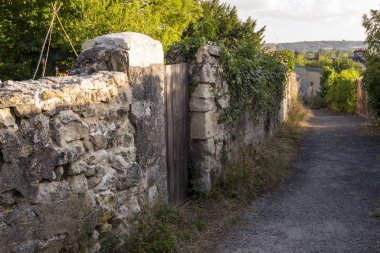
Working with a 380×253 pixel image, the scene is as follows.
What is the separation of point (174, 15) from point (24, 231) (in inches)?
630

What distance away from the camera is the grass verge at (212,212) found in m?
3.77

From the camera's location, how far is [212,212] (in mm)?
5168

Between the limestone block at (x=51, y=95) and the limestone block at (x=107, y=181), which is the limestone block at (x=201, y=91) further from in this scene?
the limestone block at (x=51, y=95)

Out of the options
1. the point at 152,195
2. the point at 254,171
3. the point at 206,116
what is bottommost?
the point at 254,171

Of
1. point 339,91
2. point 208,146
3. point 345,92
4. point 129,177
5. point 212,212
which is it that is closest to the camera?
point 129,177

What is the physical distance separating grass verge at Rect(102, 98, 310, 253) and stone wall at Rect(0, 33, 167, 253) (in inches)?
7.4

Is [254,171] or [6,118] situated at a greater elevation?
Answer: [6,118]

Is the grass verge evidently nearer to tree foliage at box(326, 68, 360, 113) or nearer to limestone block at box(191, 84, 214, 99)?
limestone block at box(191, 84, 214, 99)

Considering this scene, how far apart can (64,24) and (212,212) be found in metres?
10.4

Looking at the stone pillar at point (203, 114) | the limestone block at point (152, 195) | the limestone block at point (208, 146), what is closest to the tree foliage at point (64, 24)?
the stone pillar at point (203, 114)

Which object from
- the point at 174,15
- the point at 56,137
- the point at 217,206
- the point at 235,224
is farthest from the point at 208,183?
the point at 174,15

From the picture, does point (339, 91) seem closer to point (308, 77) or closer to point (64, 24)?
point (64, 24)

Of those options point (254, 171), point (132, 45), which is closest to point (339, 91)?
point (254, 171)

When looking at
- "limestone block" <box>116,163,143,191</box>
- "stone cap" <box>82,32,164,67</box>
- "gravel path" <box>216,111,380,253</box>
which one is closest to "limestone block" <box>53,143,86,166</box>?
"limestone block" <box>116,163,143,191</box>
